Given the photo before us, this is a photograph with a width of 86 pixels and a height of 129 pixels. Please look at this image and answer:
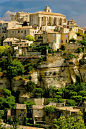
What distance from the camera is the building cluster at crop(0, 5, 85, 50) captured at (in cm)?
6644

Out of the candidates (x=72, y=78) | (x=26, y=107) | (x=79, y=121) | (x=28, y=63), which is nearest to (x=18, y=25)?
(x=28, y=63)

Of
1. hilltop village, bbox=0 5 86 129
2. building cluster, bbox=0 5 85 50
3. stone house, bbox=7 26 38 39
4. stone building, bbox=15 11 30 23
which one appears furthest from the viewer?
stone building, bbox=15 11 30 23

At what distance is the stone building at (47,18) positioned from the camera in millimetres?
→ 74062

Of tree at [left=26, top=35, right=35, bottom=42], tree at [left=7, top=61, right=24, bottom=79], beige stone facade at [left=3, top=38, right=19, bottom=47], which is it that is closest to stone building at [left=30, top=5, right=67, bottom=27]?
tree at [left=26, top=35, right=35, bottom=42]

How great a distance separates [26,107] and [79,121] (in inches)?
363

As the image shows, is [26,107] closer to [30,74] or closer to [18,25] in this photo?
[30,74]

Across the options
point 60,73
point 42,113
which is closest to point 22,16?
point 60,73

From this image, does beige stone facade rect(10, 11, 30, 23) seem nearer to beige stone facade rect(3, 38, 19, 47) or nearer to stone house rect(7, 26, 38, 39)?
stone house rect(7, 26, 38, 39)

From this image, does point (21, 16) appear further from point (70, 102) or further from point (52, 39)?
point (70, 102)

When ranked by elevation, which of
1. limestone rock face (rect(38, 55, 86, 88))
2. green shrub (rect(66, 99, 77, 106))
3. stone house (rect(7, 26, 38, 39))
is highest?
stone house (rect(7, 26, 38, 39))

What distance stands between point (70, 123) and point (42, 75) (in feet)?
43.4

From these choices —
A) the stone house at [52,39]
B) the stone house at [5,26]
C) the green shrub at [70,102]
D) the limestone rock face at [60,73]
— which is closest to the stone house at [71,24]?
the stone house at [52,39]

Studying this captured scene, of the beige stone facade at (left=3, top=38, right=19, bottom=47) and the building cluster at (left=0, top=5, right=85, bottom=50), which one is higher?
the building cluster at (left=0, top=5, right=85, bottom=50)

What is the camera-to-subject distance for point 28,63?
63.3m
